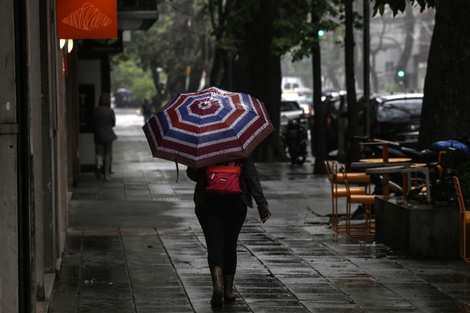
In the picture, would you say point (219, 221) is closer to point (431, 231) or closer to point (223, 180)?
point (223, 180)

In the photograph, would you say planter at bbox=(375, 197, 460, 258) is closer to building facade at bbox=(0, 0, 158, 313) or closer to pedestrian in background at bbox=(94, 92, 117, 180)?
building facade at bbox=(0, 0, 158, 313)

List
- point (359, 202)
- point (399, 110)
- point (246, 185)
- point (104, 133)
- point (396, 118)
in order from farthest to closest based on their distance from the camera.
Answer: point (399, 110)
point (396, 118)
point (104, 133)
point (359, 202)
point (246, 185)

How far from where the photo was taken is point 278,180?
24.8m

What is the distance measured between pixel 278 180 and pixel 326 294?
47.2 feet

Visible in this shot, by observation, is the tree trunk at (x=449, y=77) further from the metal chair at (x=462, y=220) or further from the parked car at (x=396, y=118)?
the parked car at (x=396, y=118)

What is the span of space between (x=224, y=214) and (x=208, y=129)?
0.74m

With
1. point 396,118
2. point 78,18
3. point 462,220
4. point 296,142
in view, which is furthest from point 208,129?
point 296,142

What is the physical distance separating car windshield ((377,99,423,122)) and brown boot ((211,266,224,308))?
1680 cm

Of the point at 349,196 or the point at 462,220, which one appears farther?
the point at 349,196

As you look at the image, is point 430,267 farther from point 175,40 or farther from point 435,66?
point 175,40

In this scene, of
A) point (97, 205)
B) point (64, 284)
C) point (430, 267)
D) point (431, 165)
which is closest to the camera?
point (64, 284)

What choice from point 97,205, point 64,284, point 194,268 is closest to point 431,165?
point 194,268

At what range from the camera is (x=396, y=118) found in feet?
86.3

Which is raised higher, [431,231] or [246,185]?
[246,185]
